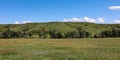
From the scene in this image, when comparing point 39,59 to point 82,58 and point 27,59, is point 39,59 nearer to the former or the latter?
point 27,59

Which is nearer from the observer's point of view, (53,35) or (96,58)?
(96,58)

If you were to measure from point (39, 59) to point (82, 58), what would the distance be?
403 centimetres

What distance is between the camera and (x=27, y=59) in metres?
23.5

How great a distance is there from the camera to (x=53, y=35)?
138 meters

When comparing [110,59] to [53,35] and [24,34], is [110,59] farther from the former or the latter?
[24,34]

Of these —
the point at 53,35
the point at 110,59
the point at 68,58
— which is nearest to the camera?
the point at 110,59

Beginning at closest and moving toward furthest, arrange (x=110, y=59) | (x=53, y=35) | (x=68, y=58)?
(x=110, y=59)
(x=68, y=58)
(x=53, y=35)

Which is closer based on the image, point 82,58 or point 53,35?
point 82,58

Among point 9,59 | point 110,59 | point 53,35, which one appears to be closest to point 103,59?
point 110,59

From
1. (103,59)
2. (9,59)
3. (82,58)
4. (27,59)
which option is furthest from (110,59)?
(9,59)

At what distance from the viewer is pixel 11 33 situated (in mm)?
141750

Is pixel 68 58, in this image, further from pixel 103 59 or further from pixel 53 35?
pixel 53 35

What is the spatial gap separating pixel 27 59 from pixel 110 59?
7486 millimetres

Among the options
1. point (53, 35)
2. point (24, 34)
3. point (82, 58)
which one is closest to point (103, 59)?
point (82, 58)
